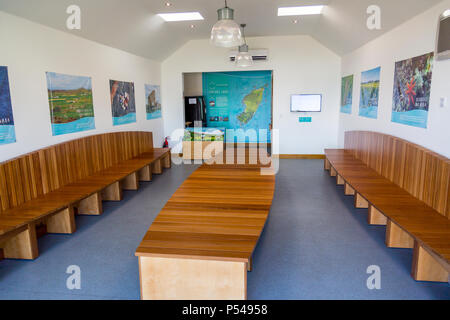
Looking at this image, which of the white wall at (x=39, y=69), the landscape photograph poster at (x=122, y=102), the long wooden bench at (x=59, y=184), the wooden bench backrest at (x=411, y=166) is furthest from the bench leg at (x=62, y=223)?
the wooden bench backrest at (x=411, y=166)

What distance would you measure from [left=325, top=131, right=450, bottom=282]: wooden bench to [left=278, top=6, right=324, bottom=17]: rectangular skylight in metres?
2.67

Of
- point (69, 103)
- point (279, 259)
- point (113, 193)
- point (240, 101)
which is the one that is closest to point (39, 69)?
point (69, 103)

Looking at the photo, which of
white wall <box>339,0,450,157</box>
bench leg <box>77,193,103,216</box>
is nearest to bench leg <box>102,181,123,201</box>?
bench leg <box>77,193,103,216</box>

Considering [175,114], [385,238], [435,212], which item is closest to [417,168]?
[435,212]

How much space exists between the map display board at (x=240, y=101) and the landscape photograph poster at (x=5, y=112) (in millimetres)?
7316

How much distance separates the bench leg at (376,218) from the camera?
4223 millimetres

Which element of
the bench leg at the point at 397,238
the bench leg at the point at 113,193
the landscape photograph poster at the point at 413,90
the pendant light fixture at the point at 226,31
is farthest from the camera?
the bench leg at the point at 113,193

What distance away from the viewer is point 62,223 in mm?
4055

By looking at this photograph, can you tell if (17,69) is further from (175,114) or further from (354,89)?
(354,89)

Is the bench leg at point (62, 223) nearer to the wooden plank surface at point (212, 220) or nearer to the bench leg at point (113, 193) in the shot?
the bench leg at point (113, 193)

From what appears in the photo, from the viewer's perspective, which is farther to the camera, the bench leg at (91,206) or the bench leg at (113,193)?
the bench leg at (113,193)

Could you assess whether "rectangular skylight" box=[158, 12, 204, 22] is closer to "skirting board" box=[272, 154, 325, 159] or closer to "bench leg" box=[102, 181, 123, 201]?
"bench leg" box=[102, 181, 123, 201]

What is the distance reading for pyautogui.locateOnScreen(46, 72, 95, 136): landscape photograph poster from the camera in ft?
15.0

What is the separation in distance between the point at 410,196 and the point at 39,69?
504 cm
